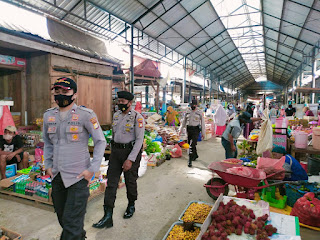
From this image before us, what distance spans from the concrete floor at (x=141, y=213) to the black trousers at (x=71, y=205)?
2.97ft

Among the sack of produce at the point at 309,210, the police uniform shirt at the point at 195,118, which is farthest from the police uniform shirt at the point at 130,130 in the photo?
the police uniform shirt at the point at 195,118

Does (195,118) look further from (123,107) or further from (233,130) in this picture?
(123,107)

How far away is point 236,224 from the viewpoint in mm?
2641

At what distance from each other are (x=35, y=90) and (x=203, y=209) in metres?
7.16

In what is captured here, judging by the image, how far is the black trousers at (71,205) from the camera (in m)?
2.26

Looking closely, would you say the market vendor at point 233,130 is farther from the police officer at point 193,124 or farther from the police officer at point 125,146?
the police officer at point 125,146

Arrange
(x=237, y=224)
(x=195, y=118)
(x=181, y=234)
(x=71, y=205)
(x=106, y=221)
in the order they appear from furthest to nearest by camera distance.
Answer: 1. (x=195, y=118)
2. (x=106, y=221)
3. (x=181, y=234)
4. (x=237, y=224)
5. (x=71, y=205)

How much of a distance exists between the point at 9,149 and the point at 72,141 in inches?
138

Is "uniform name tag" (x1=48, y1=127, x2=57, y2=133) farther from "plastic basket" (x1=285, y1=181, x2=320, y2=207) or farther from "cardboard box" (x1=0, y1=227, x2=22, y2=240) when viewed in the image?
"plastic basket" (x1=285, y1=181, x2=320, y2=207)

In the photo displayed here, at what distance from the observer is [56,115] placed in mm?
2404

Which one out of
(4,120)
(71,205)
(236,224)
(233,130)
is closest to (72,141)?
(71,205)

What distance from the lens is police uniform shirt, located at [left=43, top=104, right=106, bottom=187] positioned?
2.31m

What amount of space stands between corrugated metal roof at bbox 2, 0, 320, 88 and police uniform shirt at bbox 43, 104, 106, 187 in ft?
22.2

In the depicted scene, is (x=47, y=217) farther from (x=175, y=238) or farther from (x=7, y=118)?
(x=7, y=118)
